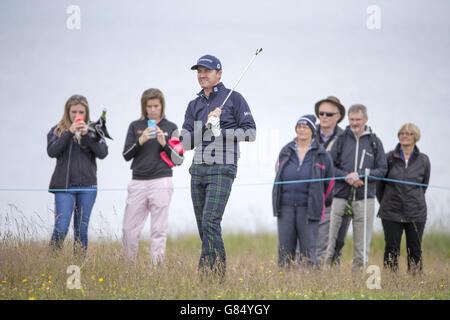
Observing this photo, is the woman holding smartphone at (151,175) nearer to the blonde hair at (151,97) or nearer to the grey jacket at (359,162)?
the blonde hair at (151,97)

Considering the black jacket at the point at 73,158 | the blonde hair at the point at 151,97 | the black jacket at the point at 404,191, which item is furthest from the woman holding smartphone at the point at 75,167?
the black jacket at the point at 404,191

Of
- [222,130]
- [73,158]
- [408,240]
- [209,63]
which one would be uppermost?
[209,63]

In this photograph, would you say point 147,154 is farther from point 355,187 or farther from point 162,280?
point 355,187

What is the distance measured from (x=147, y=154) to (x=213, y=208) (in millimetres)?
1990

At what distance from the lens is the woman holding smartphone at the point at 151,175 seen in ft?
24.1

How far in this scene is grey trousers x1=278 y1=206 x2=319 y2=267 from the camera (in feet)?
23.3

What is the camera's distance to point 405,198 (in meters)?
7.78

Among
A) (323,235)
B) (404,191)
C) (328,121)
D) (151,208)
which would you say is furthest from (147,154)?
(404,191)

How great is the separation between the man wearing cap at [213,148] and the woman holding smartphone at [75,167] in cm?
173
